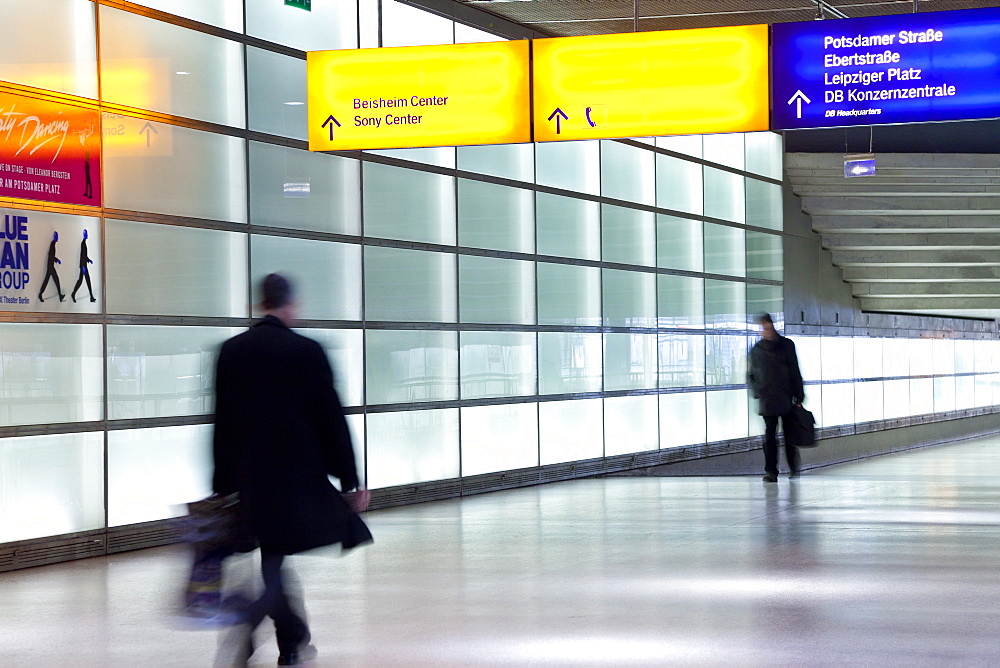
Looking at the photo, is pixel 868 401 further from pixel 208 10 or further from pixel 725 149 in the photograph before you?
pixel 208 10

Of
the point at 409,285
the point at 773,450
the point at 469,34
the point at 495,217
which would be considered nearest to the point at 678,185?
the point at 495,217

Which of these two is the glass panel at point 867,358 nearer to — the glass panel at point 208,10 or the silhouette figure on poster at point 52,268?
the glass panel at point 208,10

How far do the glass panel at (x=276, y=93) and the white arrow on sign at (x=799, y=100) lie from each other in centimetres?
450

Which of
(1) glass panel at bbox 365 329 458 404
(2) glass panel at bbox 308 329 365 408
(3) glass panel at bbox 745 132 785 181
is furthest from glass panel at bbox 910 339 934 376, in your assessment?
(2) glass panel at bbox 308 329 365 408

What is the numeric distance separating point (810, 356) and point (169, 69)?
16409 millimetres

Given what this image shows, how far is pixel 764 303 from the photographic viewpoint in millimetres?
23781

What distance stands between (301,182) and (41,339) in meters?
3.55

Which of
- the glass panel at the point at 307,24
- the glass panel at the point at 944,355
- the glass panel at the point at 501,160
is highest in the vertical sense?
the glass panel at the point at 307,24

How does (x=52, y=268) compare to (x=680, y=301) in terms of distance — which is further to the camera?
(x=680, y=301)

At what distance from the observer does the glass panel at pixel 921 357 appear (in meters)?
30.8

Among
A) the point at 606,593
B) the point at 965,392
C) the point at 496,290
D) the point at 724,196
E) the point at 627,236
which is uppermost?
the point at 724,196

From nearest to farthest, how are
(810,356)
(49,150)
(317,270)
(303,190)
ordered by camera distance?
(49,150) → (303,190) → (317,270) → (810,356)

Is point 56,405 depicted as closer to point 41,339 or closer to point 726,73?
point 41,339

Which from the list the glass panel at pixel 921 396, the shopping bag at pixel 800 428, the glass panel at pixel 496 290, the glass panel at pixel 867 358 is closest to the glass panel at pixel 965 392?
the glass panel at pixel 921 396
